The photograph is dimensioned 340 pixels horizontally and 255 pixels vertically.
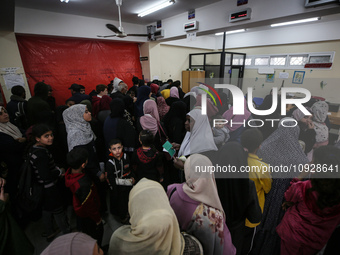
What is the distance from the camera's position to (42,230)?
1.89 m

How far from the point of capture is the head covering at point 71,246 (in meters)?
0.63

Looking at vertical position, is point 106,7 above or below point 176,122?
above

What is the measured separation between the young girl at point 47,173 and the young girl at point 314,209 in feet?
6.98

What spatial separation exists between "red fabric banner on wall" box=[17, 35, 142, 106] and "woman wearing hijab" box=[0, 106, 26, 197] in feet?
10.2

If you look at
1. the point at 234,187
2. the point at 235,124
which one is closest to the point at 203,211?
the point at 234,187

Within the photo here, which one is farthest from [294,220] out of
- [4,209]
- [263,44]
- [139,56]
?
[263,44]

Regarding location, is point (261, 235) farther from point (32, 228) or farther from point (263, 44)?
point (263, 44)

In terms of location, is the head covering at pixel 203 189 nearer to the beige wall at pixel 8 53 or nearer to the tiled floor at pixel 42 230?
the tiled floor at pixel 42 230

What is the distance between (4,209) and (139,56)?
5967 millimetres

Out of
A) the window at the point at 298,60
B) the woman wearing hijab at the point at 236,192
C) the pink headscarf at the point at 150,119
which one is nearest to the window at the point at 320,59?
the window at the point at 298,60

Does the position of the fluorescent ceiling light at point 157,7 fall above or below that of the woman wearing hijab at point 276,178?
above

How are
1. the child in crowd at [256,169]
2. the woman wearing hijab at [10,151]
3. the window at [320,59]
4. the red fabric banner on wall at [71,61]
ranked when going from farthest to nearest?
the window at [320,59] → the red fabric banner on wall at [71,61] → the woman wearing hijab at [10,151] → the child in crowd at [256,169]

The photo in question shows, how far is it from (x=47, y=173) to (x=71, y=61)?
4361 millimetres

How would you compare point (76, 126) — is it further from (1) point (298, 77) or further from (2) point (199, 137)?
(1) point (298, 77)
